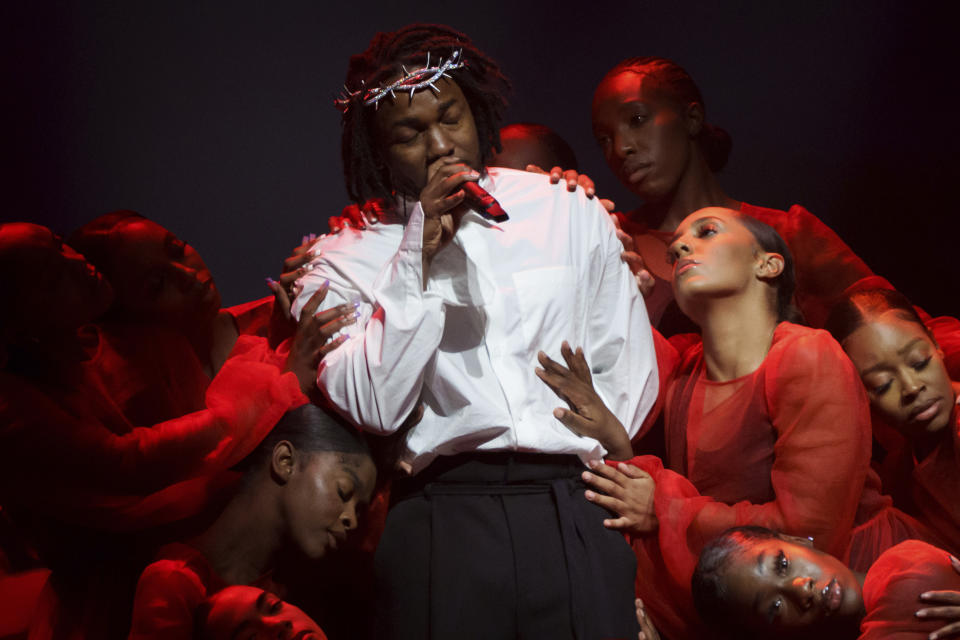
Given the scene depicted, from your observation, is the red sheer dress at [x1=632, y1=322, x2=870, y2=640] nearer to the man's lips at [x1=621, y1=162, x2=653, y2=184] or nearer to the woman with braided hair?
the woman with braided hair

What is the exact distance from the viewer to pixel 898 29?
10.7 ft

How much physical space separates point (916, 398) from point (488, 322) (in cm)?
113

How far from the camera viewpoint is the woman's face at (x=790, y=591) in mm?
2076

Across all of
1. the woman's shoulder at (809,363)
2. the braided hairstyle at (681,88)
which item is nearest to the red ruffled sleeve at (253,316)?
the braided hairstyle at (681,88)

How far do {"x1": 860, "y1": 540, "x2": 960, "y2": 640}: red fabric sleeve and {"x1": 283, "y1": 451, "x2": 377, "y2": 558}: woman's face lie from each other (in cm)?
120

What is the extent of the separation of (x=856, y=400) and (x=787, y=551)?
14.6 inches

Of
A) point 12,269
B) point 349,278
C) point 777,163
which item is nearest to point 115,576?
point 12,269

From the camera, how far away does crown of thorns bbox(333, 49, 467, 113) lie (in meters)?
2.21

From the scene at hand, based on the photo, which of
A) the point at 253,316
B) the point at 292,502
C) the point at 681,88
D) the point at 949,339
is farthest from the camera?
the point at 681,88

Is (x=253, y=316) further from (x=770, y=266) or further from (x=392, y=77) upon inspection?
(x=770, y=266)

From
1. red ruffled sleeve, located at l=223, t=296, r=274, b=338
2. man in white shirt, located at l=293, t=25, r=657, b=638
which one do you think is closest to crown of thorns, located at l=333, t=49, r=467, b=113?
man in white shirt, located at l=293, t=25, r=657, b=638

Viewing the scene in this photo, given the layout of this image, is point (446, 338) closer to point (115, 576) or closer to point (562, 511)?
point (562, 511)

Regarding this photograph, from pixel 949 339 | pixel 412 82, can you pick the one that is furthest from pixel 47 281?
pixel 949 339

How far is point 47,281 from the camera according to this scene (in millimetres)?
2189
